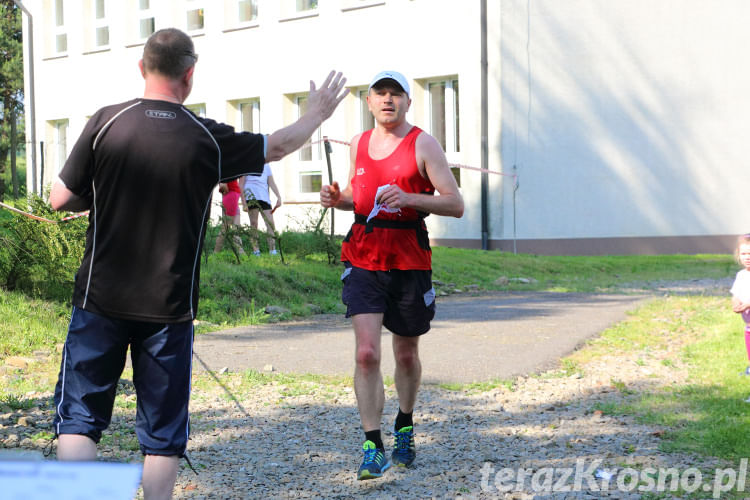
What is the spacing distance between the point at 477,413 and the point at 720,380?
1953 mm

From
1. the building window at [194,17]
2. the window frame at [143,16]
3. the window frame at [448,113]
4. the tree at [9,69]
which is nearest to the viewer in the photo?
the window frame at [448,113]

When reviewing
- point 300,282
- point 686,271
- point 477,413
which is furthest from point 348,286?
point 686,271

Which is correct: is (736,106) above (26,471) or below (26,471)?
above

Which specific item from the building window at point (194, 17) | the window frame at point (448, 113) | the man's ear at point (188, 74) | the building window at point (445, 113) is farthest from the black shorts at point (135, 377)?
the building window at point (194, 17)

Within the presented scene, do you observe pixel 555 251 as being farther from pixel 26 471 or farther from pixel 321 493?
pixel 26 471

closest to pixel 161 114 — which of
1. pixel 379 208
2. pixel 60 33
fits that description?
pixel 379 208

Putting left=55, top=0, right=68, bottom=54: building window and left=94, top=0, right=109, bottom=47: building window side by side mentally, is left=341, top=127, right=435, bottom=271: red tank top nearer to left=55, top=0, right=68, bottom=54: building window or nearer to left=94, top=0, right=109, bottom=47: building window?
left=94, top=0, right=109, bottom=47: building window

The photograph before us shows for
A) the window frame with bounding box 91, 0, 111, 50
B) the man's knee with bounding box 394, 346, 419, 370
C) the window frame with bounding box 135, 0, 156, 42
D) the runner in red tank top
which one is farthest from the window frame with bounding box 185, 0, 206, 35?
the man's knee with bounding box 394, 346, 419, 370

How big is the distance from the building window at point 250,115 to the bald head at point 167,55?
23.2 m

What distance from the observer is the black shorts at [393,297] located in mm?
4879

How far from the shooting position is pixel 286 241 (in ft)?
46.8

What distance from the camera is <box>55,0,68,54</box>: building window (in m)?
31.4

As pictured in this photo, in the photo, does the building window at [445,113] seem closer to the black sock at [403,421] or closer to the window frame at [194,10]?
the window frame at [194,10]

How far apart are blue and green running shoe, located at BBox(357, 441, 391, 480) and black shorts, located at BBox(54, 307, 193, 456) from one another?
56.2 inches
